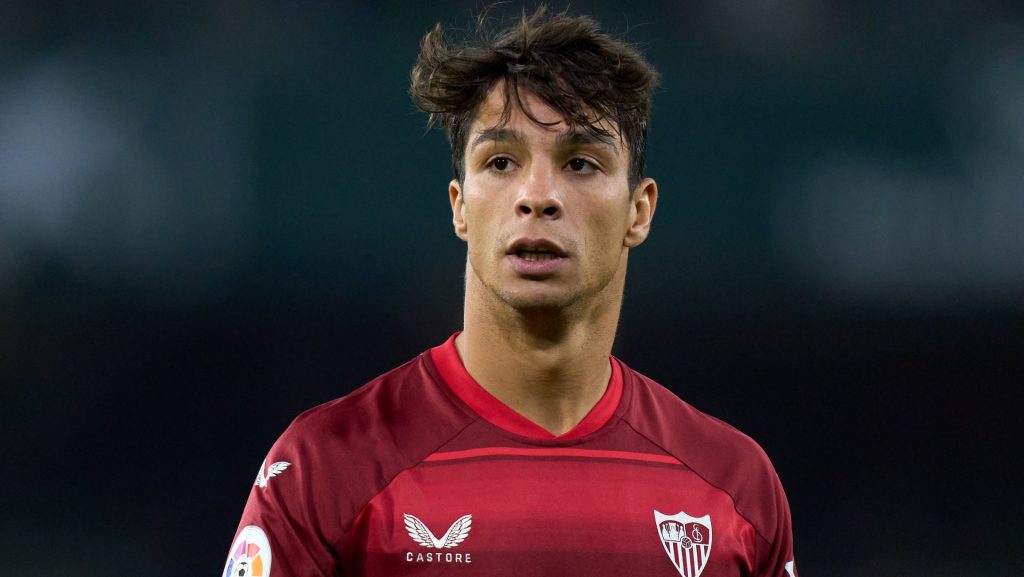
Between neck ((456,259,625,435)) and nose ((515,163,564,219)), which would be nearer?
nose ((515,163,564,219))

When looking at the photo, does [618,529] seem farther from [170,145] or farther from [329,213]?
[170,145]

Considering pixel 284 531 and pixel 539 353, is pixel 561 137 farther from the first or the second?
pixel 284 531

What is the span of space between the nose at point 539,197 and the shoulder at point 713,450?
524 mm

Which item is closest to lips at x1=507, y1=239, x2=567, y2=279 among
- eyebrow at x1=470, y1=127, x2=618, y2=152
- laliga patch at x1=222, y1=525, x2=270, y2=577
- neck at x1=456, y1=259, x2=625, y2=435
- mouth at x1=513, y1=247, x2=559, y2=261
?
mouth at x1=513, y1=247, x2=559, y2=261

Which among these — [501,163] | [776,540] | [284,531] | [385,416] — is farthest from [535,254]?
[776,540]

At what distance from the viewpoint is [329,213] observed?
4266 mm

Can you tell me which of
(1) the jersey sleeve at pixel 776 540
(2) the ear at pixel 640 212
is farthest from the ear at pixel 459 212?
(1) the jersey sleeve at pixel 776 540

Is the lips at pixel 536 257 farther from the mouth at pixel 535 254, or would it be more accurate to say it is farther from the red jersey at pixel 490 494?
the red jersey at pixel 490 494

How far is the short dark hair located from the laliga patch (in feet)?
2.80

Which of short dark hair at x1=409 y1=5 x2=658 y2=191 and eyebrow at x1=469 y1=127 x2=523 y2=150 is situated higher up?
short dark hair at x1=409 y1=5 x2=658 y2=191

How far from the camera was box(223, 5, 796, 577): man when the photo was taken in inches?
89.0

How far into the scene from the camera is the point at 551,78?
240 centimetres

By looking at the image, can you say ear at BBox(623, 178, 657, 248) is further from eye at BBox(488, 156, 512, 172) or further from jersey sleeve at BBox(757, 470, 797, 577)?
jersey sleeve at BBox(757, 470, 797, 577)

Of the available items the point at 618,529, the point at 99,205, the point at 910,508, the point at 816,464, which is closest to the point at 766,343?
the point at 816,464
